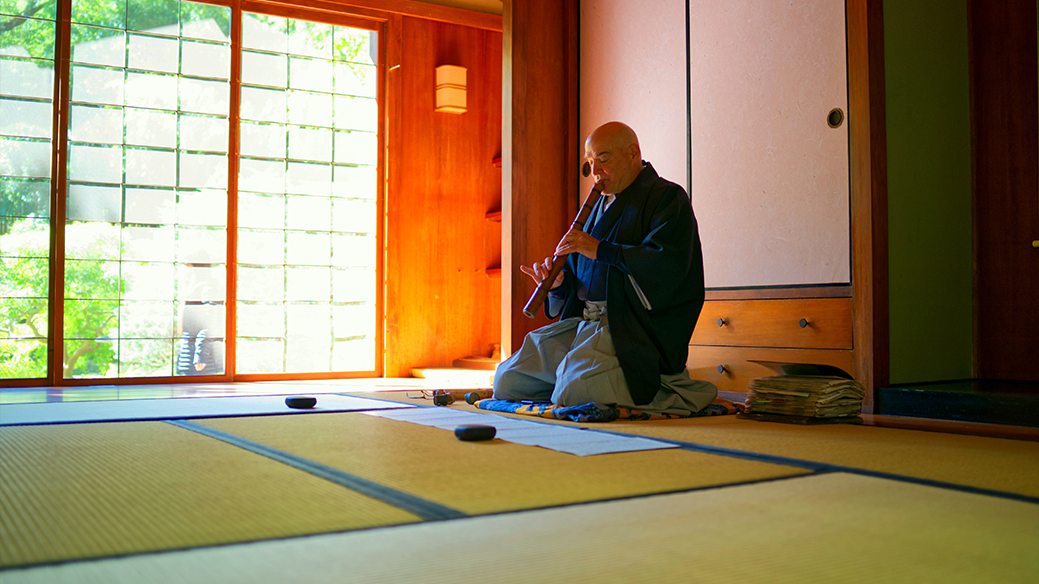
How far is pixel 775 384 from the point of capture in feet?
9.22

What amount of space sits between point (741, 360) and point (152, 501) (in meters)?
2.67

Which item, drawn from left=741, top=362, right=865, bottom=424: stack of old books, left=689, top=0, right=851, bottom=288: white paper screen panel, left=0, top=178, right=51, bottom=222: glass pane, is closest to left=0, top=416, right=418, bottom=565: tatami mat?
left=741, top=362, right=865, bottom=424: stack of old books

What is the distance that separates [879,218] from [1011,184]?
64 cm

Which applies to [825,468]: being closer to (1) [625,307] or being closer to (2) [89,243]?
(1) [625,307]

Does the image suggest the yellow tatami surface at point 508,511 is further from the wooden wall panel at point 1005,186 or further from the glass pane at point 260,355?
the glass pane at point 260,355

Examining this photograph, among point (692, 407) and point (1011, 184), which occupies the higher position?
point (1011, 184)

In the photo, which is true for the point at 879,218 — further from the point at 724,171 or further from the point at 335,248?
the point at 335,248

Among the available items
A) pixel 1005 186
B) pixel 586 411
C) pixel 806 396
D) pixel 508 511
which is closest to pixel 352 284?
pixel 586 411

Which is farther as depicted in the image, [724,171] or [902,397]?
[724,171]

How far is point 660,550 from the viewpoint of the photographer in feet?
3.56

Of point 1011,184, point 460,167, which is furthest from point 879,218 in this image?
point 460,167

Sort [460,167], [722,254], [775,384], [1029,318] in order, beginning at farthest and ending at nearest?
[460,167], [722,254], [1029,318], [775,384]

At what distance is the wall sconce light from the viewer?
5723mm

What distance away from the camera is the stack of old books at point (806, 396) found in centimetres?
267
